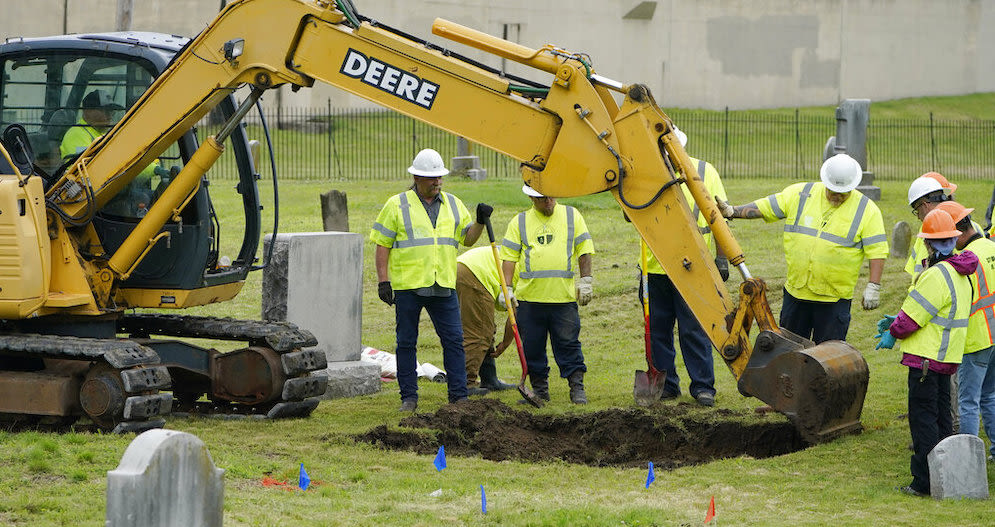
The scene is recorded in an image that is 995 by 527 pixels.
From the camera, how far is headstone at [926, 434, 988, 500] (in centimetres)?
778

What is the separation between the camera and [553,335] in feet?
37.8

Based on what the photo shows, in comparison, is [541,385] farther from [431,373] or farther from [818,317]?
[818,317]

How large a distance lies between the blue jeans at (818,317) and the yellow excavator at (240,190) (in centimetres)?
71

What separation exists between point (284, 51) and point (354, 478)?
3.26m

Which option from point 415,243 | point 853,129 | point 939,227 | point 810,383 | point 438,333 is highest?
point 853,129

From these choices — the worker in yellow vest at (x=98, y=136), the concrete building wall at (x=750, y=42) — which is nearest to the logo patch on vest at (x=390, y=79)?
the worker in yellow vest at (x=98, y=136)

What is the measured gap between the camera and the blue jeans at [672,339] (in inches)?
440

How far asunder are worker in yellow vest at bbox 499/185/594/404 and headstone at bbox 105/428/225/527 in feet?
20.9

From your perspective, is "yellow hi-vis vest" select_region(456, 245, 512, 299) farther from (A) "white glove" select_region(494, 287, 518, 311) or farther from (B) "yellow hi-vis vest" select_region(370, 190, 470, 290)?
(B) "yellow hi-vis vest" select_region(370, 190, 470, 290)

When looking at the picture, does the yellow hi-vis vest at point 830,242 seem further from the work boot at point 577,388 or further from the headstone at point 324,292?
the headstone at point 324,292

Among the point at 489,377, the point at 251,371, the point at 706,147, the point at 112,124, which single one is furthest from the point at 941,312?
the point at 706,147

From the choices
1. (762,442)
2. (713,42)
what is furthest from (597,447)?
(713,42)

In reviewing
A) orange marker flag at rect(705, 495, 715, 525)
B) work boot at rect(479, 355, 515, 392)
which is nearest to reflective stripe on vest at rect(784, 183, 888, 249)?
work boot at rect(479, 355, 515, 392)

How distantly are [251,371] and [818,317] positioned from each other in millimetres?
4677
